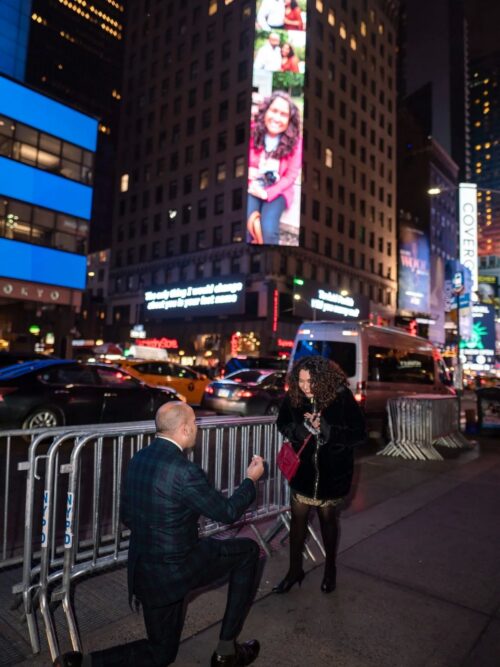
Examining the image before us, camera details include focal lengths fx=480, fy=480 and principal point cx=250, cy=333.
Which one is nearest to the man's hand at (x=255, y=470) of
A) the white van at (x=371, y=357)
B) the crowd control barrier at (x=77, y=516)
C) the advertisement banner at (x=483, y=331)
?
the crowd control barrier at (x=77, y=516)

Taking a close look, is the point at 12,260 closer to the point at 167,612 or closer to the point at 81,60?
the point at 167,612

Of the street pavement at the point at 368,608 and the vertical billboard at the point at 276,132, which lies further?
the vertical billboard at the point at 276,132

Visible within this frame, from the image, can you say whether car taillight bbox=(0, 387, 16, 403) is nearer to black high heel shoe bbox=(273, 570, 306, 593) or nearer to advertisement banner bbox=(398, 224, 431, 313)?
black high heel shoe bbox=(273, 570, 306, 593)

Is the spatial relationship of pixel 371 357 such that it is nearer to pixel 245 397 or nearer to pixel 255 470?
pixel 245 397

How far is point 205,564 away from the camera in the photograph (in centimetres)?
261

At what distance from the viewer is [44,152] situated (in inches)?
1168

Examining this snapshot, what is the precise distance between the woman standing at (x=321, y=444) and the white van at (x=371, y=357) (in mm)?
7934

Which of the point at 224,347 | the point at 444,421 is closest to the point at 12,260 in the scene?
the point at 224,347

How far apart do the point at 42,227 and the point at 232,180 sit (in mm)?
22088

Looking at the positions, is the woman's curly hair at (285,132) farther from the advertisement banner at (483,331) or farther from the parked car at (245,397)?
the parked car at (245,397)

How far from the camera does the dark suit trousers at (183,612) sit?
241 centimetres

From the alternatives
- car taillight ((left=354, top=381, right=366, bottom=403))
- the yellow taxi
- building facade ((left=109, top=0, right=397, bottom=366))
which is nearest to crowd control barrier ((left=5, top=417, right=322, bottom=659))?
car taillight ((left=354, top=381, right=366, bottom=403))

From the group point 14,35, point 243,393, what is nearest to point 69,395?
point 243,393

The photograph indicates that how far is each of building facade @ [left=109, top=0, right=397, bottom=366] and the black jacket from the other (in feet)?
122
